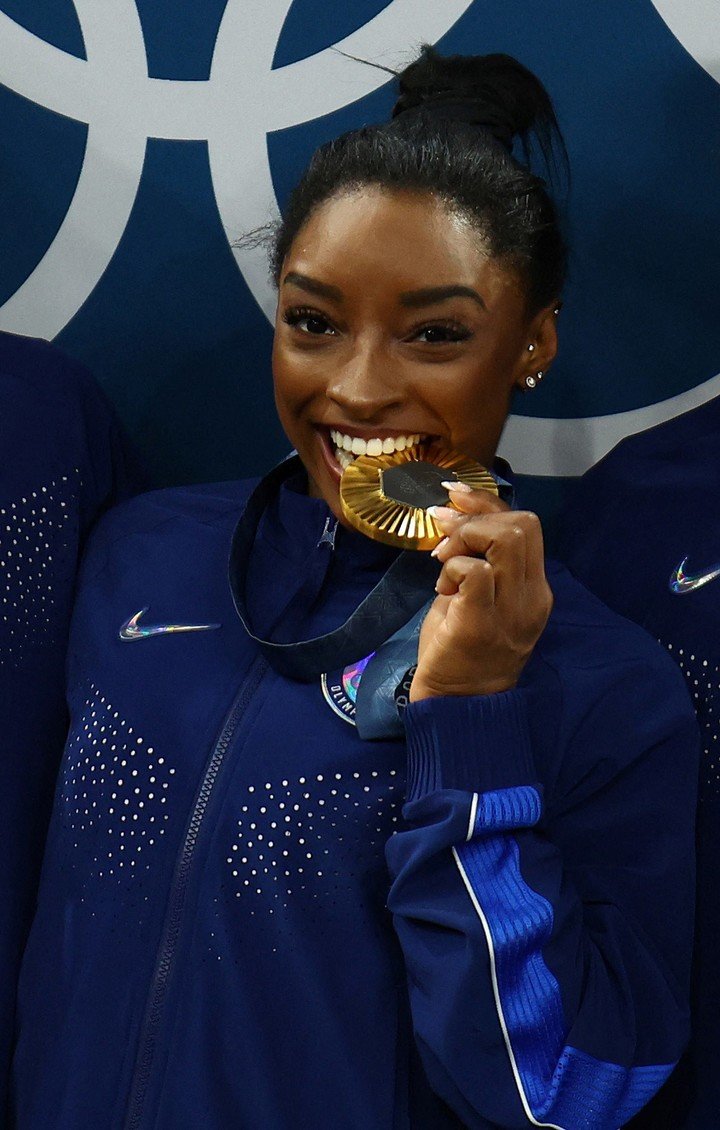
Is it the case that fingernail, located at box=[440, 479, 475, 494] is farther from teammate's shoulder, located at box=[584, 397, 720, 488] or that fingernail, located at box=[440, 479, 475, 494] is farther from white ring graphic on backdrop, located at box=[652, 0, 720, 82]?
white ring graphic on backdrop, located at box=[652, 0, 720, 82]

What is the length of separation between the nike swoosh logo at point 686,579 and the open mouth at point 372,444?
9.8 inches

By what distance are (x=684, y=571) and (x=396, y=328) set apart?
12.5 inches

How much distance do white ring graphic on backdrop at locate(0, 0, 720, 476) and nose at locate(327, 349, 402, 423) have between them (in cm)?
48

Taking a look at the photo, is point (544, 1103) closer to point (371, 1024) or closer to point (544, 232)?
point (371, 1024)

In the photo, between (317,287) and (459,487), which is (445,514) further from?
(317,287)

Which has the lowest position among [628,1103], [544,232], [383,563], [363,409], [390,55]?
[628,1103]

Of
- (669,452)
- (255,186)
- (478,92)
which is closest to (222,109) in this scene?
(255,186)

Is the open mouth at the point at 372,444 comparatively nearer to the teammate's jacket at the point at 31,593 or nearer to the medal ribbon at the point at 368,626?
the medal ribbon at the point at 368,626

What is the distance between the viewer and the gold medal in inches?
42.1

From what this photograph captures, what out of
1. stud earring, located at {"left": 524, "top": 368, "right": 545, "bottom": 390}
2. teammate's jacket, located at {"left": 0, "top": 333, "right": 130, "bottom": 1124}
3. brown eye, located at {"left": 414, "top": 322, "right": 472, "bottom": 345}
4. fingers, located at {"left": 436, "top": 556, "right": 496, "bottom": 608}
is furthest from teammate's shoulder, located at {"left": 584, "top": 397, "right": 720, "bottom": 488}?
teammate's jacket, located at {"left": 0, "top": 333, "right": 130, "bottom": 1124}

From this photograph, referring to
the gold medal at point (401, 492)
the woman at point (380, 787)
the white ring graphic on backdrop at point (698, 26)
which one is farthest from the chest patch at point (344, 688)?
the white ring graphic on backdrop at point (698, 26)

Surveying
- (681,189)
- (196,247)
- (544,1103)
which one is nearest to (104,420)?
(196,247)

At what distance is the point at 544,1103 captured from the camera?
39.3 inches

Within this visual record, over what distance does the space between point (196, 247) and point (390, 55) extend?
0.96ft
